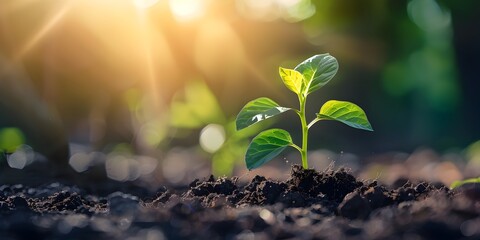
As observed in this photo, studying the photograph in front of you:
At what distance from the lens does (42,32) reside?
5395 mm

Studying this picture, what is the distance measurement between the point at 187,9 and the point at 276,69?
1.18 metres

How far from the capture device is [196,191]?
93.5 inches

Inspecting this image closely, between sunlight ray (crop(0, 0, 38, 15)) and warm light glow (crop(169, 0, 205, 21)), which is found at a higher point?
warm light glow (crop(169, 0, 205, 21))

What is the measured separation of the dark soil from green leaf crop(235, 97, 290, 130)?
225 mm

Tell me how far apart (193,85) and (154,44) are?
65 cm

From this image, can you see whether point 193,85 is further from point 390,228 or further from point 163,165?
point 390,228

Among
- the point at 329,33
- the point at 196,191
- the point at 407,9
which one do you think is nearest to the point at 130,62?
the point at 329,33

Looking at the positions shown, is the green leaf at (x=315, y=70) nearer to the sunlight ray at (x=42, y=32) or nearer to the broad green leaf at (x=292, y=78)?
the broad green leaf at (x=292, y=78)

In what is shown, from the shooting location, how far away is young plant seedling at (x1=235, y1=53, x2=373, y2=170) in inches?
87.8

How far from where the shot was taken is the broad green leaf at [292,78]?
2.31 metres

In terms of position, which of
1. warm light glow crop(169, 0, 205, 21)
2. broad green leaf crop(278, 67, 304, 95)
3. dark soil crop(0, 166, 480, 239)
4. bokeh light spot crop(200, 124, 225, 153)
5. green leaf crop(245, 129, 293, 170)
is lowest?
dark soil crop(0, 166, 480, 239)

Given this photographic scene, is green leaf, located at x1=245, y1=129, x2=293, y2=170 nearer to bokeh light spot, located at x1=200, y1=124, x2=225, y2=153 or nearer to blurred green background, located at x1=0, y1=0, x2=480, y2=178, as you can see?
bokeh light spot, located at x1=200, y1=124, x2=225, y2=153

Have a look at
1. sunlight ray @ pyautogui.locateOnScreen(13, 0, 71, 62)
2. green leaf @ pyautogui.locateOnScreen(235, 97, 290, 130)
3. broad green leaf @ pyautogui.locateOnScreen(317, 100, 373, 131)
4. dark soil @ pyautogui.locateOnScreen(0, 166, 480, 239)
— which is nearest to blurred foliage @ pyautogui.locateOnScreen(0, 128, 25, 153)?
sunlight ray @ pyautogui.locateOnScreen(13, 0, 71, 62)

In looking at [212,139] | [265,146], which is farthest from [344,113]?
[212,139]
